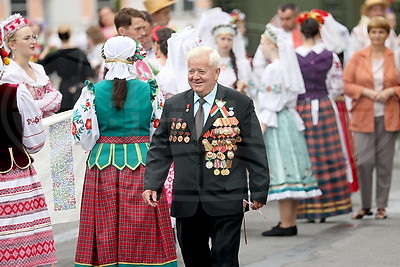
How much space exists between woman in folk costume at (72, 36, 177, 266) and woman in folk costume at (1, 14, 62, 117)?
→ 125 cm

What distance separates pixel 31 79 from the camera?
8.62 meters

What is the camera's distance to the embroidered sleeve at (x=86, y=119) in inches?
283

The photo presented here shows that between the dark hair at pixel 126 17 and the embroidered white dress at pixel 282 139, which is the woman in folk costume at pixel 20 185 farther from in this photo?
the embroidered white dress at pixel 282 139

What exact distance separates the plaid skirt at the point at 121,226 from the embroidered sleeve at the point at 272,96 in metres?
2.58

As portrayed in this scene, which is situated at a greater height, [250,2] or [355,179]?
[250,2]

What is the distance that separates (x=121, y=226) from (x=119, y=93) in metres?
0.89

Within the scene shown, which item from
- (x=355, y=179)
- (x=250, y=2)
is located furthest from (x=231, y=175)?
(x=250, y=2)

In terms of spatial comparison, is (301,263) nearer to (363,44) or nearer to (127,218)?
(127,218)

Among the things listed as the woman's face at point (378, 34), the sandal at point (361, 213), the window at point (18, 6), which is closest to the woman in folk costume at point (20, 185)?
the sandal at point (361, 213)

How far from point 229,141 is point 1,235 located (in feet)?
5.41

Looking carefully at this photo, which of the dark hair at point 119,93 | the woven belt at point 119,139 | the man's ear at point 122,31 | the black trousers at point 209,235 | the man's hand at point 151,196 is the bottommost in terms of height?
the black trousers at point 209,235

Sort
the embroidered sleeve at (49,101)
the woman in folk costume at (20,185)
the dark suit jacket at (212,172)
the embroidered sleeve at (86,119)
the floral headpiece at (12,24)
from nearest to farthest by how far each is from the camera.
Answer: the dark suit jacket at (212,172)
the woman in folk costume at (20,185)
the embroidered sleeve at (86,119)
the floral headpiece at (12,24)
the embroidered sleeve at (49,101)

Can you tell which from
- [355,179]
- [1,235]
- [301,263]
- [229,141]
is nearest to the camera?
[229,141]

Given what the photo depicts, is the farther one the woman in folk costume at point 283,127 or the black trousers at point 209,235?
the woman in folk costume at point 283,127
